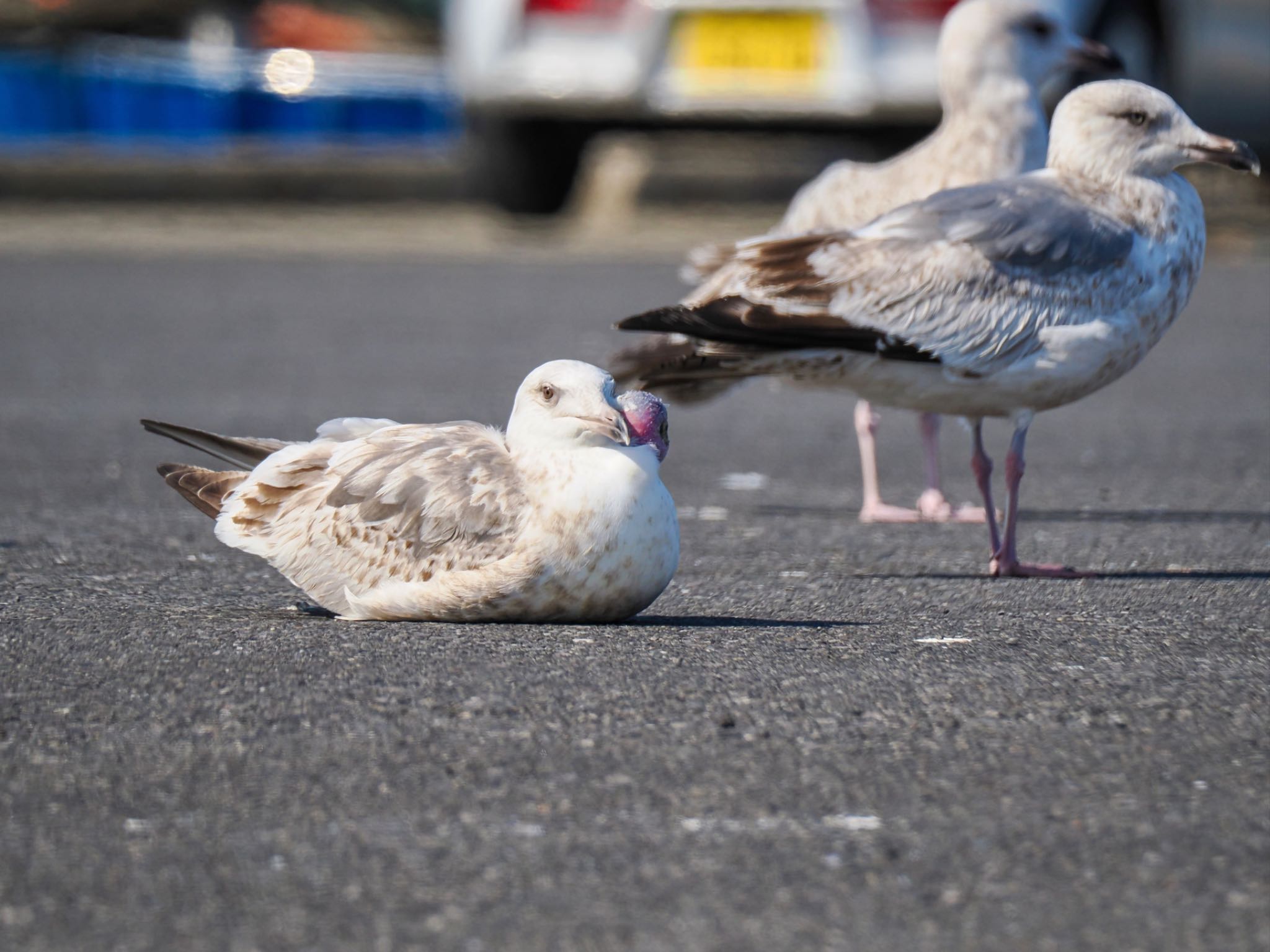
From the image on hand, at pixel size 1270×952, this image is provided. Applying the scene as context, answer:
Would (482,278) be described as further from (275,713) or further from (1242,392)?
(275,713)

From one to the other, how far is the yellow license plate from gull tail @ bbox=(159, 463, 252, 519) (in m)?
6.98

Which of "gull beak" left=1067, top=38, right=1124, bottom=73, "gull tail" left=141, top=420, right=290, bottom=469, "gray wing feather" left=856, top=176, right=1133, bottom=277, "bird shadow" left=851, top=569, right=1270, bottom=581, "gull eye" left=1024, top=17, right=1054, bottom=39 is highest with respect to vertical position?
"gull eye" left=1024, top=17, right=1054, bottom=39

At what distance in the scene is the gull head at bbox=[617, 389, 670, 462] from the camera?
12.7 ft

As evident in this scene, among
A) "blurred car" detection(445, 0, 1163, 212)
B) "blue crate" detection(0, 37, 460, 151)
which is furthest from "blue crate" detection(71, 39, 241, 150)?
"blurred car" detection(445, 0, 1163, 212)

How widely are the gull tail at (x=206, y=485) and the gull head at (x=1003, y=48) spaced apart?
2898 mm

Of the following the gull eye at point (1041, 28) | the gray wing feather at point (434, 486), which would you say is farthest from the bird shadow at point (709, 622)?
the gull eye at point (1041, 28)

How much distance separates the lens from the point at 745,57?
10.9m

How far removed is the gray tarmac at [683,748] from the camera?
2469mm

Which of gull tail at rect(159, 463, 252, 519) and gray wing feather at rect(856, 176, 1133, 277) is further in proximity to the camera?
gray wing feather at rect(856, 176, 1133, 277)

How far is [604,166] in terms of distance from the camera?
18.4 m

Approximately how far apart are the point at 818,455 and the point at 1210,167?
11.5 metres

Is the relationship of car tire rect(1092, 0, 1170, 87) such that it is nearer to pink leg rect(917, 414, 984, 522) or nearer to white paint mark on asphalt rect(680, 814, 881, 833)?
pink leg rect(917, 414, 984, 522)

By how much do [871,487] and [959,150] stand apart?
1079 mm

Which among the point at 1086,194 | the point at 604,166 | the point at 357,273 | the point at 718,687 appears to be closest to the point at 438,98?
the point at 604,166
